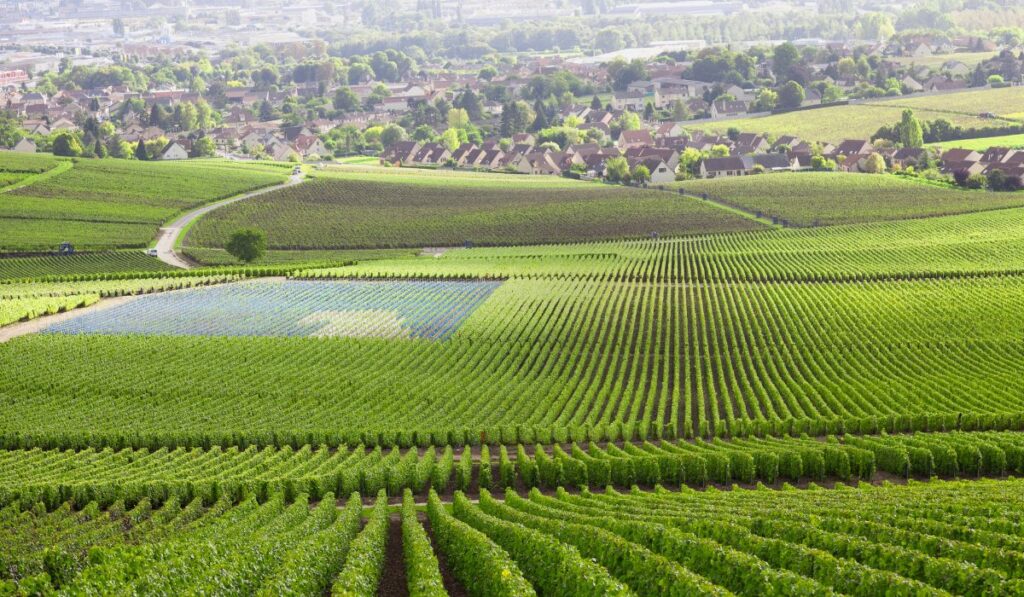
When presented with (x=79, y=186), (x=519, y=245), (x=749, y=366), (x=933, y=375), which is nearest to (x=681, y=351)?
(x=749, y=366)

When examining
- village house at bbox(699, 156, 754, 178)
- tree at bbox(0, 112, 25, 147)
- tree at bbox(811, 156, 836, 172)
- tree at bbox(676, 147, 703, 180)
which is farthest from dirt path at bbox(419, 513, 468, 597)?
tree at bbox(0, 112, 25, 147)

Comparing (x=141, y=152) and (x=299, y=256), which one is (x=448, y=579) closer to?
(x=299, y=256)

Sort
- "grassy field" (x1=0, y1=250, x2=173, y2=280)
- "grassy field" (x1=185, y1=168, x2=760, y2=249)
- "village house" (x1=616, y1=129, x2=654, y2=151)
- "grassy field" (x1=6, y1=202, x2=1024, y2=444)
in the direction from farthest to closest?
"village house" (x1=616, y1=129, x2=654, y2=151) → "grassy field" (x1=185, y1=168, x2=760, y2=249) → "grassy field" (x1=0, y1=250, x2=173, y2=280) → "grassy field" (x1=6, y1=202, x2=1024, y2=444)

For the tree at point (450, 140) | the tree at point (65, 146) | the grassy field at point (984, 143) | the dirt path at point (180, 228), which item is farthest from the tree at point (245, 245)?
the grassy field at point (984, 143)

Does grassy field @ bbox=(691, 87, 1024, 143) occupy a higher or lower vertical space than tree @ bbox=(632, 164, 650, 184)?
higher

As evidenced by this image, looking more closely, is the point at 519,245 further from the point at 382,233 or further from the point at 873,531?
the point at 873,531

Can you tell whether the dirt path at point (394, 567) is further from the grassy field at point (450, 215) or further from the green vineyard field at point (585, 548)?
the grassy field at point (450, 215)

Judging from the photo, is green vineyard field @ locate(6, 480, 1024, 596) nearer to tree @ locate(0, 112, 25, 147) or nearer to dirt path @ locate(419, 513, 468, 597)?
dirt path @ locate(419, 513, 468, 597)
